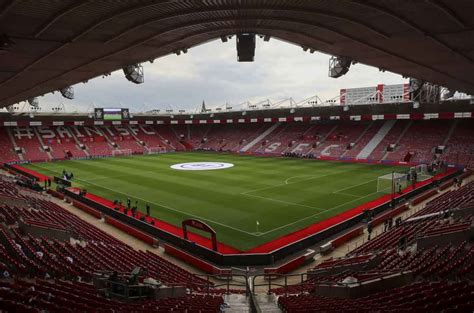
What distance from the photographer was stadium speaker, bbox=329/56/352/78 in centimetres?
2027

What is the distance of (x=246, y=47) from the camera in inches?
700

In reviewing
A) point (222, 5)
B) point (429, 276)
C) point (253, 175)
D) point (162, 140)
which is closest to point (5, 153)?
point (162, 140)

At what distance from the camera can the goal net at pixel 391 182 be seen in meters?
30.2

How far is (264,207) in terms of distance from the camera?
25.8 metres

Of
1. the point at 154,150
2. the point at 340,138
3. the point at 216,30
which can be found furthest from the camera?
the point at 154,150

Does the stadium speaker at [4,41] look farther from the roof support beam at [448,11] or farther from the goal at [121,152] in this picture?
the goal at [121,152]

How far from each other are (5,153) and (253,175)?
4159cm

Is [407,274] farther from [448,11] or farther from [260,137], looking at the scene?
[260,137]

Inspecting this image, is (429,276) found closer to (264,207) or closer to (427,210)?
(427,210)

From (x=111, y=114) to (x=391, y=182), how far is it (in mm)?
52034

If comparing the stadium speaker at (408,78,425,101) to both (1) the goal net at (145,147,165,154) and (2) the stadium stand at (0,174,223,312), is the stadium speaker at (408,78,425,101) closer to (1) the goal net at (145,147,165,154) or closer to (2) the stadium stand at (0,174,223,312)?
(2) the stadium stand at (0,174,223,312)

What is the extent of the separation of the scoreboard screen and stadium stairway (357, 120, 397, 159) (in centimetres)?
4342

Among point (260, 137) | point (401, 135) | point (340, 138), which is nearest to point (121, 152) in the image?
point (260, 137)

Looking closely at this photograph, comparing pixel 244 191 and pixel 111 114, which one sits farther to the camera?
pixel 111 114
